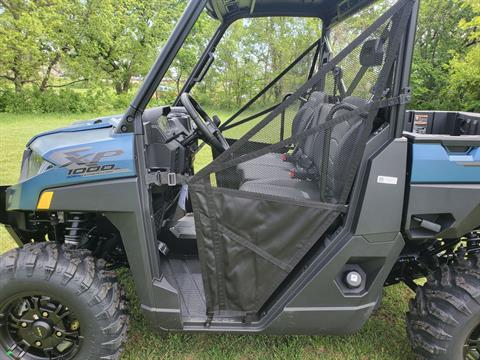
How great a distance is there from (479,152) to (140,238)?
5.55 ft

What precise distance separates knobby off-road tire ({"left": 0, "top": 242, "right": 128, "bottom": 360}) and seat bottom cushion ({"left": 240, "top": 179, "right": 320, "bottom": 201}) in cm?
91

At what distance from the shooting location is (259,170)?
6.45ft

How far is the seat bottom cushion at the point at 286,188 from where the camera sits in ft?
6.24

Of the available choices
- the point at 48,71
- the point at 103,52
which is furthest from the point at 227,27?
the point at 48,71

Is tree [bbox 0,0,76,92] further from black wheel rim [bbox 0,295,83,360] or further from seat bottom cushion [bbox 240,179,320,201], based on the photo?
seat bottom cushion [bbox 240,179,320,201]

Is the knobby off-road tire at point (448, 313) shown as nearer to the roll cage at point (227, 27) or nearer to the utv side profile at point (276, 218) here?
the utv side profile at point (276, 218)

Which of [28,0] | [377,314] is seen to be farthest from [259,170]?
[28,0]

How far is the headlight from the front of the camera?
74.6 inches

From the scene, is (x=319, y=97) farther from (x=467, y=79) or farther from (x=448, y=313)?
Result: (x=467, y=79)

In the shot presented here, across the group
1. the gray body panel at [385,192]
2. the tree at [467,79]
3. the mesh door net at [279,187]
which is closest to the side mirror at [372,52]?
the mesh door net at [279,187]

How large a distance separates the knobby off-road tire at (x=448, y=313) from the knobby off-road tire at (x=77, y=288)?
1.62 meters

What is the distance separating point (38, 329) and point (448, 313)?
2157 mm

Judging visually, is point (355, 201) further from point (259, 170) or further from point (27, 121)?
point (27, 121)

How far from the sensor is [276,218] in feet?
6.20
